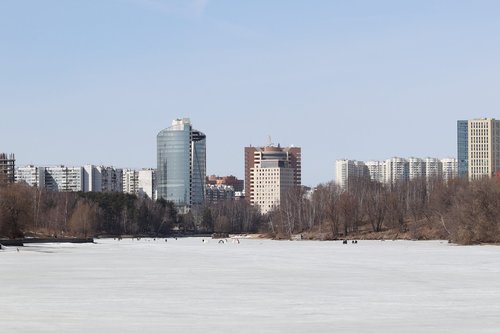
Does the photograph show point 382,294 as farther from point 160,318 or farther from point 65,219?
point 65,219

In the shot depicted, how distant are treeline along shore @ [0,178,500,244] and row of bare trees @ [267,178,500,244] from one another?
8 centimetres

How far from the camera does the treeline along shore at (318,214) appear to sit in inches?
2975

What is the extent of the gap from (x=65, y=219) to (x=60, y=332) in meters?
120

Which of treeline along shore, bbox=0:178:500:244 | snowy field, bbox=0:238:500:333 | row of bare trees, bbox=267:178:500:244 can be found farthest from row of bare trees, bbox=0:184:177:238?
snowy field, bbox=0:238:500:333

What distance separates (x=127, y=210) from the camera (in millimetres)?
170625

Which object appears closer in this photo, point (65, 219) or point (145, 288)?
point (145, 288)

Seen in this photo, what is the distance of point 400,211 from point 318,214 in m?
20.5

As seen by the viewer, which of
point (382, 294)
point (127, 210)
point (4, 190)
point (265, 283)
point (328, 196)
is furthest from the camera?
point (127, 210)

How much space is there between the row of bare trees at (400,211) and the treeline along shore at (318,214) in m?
0.08

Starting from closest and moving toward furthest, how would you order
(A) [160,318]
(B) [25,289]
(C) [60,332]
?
1. (C) [60,332]
2. (A) [160,318]
3. (B) [25,289]

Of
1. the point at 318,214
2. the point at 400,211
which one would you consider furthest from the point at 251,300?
the point at 318,214

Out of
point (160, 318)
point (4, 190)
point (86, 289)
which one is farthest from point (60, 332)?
point (4, 190)

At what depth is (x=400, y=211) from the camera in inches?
4651

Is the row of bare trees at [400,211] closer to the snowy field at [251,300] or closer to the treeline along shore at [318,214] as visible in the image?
the treeline along shore at [318,214]
